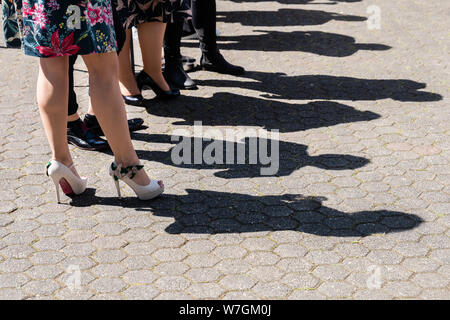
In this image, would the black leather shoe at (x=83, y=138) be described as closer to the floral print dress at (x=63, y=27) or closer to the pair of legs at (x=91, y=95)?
the pair of legs at (x=91, y=95)

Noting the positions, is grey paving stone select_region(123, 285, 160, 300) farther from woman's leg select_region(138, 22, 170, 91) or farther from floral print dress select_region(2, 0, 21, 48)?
woman's leg select_region(138, 22, 170, 91)

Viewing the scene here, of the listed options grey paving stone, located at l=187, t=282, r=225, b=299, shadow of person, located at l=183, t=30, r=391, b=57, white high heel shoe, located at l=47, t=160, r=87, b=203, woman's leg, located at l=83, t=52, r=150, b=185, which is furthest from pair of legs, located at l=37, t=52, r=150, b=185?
shadow of person, located at l=183, t=30, r=391, b=57

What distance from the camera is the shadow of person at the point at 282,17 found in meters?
8.66

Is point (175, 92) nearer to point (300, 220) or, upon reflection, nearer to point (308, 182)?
point (308, 182)

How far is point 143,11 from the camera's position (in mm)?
5746

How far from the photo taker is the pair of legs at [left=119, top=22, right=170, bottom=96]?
19.3ft

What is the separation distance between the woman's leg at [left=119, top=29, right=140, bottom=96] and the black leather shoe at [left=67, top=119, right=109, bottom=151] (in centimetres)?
85

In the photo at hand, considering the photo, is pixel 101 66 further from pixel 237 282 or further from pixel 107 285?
→ pixel 237 282

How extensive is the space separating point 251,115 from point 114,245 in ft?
7.36

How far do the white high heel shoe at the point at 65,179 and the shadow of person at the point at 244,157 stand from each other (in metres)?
0.72

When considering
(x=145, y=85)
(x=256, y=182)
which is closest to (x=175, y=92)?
(x=145, y=85)

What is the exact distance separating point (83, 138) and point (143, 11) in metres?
1.23

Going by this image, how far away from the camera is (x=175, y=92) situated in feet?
20.3

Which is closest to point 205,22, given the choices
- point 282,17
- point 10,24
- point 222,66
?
point 222,66
